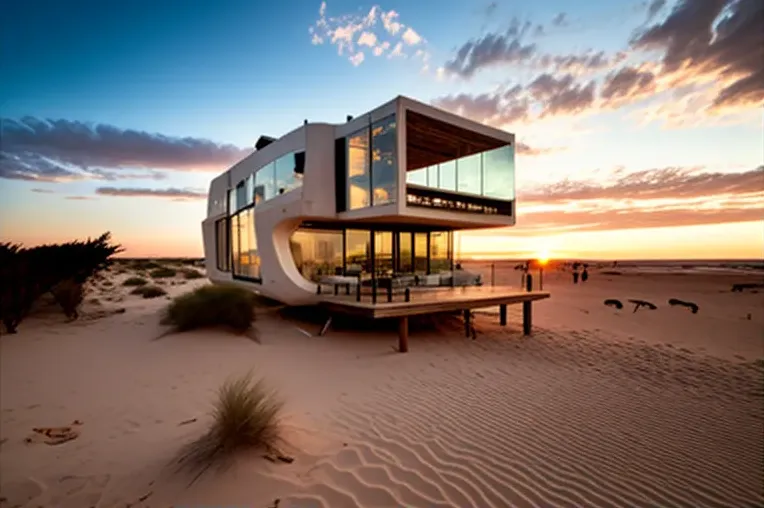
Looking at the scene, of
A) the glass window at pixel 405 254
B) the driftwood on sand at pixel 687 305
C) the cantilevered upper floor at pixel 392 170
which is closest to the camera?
the cantilevered upper floor at pixel 392 170

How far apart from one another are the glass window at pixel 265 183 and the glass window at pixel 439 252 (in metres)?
6.59

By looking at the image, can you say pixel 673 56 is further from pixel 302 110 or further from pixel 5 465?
pixel 5 465

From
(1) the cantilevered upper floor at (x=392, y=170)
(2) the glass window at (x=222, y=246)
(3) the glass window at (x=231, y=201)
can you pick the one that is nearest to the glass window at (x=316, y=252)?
(1) the cantilevered upper floor at (x=392, y=170)

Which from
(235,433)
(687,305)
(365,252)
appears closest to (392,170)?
(365,252)

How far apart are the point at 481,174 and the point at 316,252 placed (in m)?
6.46

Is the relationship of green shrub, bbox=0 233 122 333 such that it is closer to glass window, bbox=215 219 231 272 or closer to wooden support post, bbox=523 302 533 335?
glass window, bbox=215 219 231 272

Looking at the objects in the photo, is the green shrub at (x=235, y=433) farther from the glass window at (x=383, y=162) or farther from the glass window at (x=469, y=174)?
the glass window at (x=469, y=174)

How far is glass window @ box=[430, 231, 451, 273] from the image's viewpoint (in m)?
15.3

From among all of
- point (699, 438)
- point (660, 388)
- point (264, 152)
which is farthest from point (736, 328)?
point (264, 152)

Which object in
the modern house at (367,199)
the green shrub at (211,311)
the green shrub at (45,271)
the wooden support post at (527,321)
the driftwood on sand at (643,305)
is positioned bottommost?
the driftwood on sand at (643,305)

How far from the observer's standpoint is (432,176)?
13.2m

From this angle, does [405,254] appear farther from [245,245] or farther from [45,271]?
[45,271]

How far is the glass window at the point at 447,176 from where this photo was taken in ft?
41.6

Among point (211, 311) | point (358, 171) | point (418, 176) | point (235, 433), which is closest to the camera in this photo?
point (235, 433)
